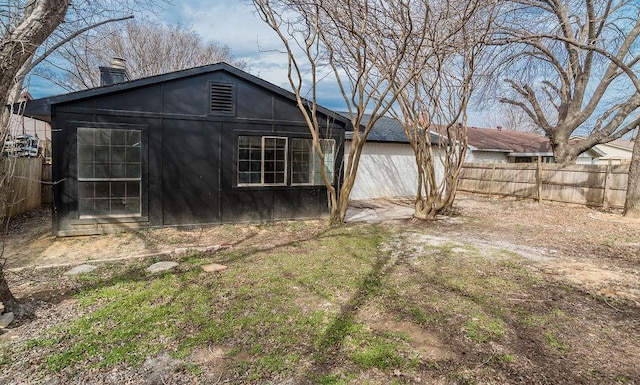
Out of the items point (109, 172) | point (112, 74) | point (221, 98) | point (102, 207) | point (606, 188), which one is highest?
point (112, 74)

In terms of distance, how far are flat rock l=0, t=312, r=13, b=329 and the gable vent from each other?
4.95 meters

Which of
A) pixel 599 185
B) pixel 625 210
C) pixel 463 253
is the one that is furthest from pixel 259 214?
pixel 599 185

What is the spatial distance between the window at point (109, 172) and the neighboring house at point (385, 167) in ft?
23.5

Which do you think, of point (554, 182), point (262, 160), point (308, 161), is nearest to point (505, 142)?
point (554, 182)

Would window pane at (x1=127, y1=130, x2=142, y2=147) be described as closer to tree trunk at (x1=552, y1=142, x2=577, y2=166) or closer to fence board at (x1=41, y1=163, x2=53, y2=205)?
fence board at (x1=41, y1=163, x2=53, y2=205)

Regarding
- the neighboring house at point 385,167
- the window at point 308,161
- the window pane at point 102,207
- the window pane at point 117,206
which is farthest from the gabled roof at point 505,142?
the window pane at point 102,207

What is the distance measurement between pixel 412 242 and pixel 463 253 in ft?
3.10

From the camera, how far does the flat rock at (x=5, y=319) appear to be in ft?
Result: 9.63

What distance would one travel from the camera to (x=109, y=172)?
6.57 metres

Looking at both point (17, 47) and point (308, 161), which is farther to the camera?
point (308, 161)

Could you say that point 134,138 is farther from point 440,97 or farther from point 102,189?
point 440,97

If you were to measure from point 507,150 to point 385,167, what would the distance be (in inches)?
316

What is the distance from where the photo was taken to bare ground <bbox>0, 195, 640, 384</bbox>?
258cm

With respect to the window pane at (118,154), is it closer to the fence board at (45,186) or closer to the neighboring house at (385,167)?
the fence board at (45,186)
